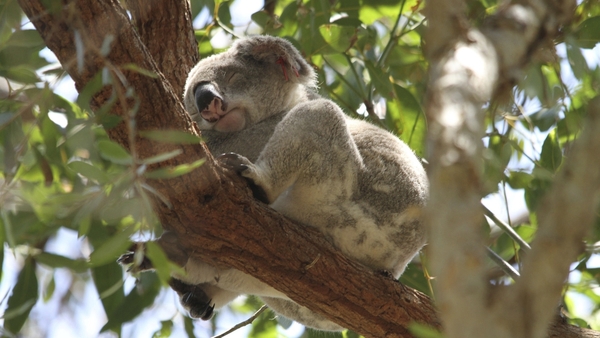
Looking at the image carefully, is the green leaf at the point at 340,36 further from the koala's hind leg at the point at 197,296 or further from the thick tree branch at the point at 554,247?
the thick tree branch at the point at 554,247

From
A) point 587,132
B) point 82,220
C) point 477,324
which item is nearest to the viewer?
point 477,324

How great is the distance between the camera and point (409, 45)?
4.30 meters

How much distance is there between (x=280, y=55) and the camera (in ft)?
11.6

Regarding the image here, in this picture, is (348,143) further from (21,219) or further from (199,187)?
(21,219)

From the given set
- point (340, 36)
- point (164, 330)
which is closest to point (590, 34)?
point (340, 36)

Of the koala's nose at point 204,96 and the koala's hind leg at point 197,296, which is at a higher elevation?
the koala's nose at point 204,96

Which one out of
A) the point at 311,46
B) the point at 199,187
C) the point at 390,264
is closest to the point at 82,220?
the point at 199,187

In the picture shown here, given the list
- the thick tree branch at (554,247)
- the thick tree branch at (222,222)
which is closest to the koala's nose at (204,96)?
the thick tree branch at (222,222)

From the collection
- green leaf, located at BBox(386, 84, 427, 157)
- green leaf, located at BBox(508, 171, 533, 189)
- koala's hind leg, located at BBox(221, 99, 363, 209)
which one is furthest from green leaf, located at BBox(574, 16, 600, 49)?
koala's hind leg, located at BBox(221, 99, 363, 209)

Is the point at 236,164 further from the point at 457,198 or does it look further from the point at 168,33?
the point at 457,198

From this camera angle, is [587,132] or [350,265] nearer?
[587,132]

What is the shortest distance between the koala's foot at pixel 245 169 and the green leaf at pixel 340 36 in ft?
4.28

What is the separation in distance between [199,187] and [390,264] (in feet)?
3.74

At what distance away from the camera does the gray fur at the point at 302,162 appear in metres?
2.83
